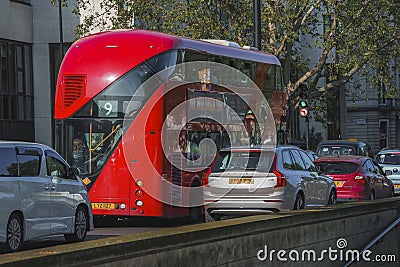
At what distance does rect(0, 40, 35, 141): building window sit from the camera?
4075cm

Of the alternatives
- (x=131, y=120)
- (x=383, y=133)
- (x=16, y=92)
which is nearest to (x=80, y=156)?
(x=131, y=120)

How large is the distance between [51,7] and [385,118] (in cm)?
4970

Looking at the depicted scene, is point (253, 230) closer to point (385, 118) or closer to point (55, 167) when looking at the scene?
point (55, 167)

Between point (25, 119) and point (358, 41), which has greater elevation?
point (358, 41)

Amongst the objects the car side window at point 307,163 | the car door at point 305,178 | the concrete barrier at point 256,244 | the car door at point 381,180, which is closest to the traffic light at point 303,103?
the car door at point 381,180

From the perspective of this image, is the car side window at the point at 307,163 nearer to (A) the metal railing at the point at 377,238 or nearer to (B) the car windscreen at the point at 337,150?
(A) the metal railing at the point at 377,238

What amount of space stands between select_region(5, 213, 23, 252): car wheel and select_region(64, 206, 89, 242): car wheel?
2180 mm

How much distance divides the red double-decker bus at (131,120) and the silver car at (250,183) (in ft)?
3.29

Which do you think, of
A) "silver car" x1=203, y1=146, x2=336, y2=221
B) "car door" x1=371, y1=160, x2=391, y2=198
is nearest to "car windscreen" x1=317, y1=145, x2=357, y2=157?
"car door" x1=371, y1=160, x2=391, y2=198

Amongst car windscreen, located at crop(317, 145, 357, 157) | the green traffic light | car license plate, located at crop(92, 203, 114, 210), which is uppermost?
the green traffic light

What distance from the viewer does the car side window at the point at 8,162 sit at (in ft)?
46.8

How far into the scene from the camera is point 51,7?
1725 inches

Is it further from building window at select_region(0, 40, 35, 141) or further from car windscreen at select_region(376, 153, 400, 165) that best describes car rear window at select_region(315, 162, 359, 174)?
building window at select_region(0, 40, 35, 141)

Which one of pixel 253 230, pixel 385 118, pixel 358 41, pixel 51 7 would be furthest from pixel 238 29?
pixel 385 118
